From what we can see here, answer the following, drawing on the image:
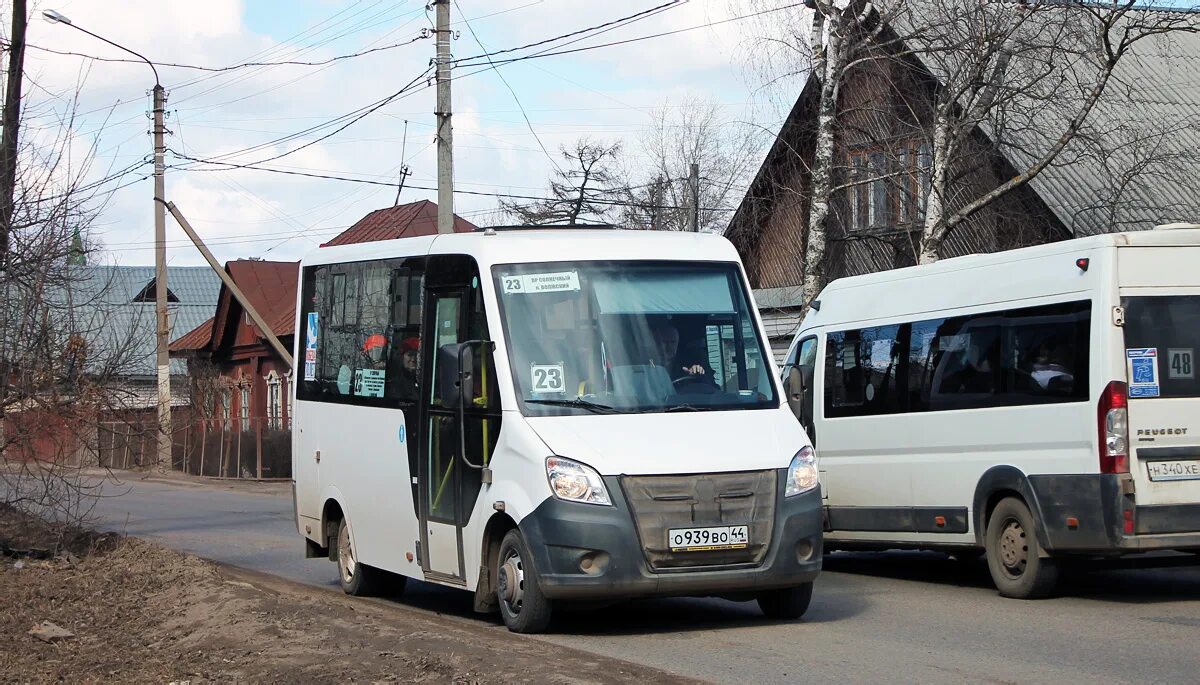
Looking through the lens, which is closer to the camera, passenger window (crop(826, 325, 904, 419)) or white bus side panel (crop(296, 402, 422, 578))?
white bus side panel (crop(296, 402, 422, 578))

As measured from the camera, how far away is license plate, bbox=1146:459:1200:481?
10.2 meters

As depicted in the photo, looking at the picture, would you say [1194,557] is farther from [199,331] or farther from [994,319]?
[199,331]

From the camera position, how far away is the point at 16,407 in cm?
1399

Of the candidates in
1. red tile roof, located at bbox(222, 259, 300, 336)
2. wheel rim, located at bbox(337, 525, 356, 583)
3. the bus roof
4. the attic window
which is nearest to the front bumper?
the bus roof

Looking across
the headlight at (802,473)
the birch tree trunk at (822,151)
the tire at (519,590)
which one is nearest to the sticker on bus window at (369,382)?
the tire at (519,590)

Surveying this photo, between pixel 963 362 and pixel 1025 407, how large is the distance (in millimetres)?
967

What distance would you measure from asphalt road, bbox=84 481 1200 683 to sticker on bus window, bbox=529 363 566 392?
157 centimetres

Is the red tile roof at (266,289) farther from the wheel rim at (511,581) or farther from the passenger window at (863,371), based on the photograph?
the wheel rim at (511,581)

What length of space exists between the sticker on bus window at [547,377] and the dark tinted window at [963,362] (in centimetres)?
358

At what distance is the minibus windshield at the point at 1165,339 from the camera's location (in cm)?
1030

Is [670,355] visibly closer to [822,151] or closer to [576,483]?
[576,483]

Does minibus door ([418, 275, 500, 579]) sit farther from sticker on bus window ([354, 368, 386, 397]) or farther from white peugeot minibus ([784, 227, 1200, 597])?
white peugeot minibus ([784, 227, 1200, 597])

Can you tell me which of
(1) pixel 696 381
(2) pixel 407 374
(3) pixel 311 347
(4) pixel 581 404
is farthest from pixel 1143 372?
(3) pixel 311 347

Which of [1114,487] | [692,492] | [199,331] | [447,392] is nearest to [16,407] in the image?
[447,392]
